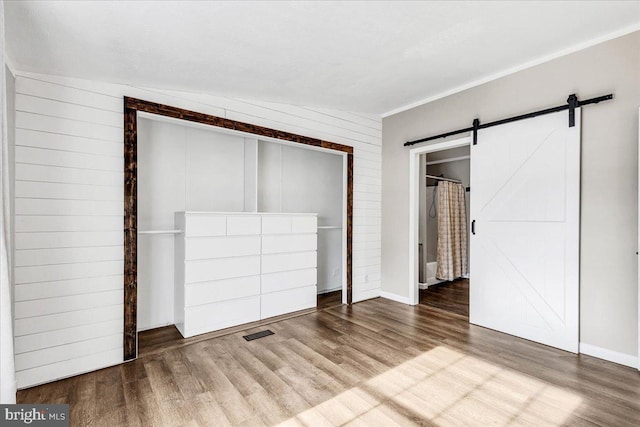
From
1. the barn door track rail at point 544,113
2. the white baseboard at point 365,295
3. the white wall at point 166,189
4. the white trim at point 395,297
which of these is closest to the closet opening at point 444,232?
the white trim at point 395,297

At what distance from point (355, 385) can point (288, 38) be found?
2604mm

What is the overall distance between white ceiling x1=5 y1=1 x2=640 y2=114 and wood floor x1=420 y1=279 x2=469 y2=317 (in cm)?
287

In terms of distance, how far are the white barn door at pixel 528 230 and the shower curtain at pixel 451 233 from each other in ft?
6.49

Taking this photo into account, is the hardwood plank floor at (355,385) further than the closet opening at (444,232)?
No

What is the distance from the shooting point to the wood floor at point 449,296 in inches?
163

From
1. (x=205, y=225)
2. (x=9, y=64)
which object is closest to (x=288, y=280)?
(x=205, y=225)

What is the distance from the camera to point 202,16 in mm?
2018

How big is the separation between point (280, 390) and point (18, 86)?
9.50 feet

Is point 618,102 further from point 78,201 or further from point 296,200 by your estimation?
point 78,201

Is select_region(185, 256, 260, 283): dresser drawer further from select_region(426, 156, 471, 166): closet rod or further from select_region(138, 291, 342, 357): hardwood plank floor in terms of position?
select_region(426, 156, 471, 166): closet rod

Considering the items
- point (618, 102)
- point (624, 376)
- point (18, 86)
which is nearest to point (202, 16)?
point (18, 86)

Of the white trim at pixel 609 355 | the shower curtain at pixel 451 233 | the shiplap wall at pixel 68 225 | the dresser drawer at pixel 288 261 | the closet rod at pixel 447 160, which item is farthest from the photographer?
the closet rod at pixel 447 160

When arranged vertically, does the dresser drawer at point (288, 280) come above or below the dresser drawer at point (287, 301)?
above

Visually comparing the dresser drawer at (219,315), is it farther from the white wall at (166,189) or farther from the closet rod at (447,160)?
the closet rod at (447,160)
